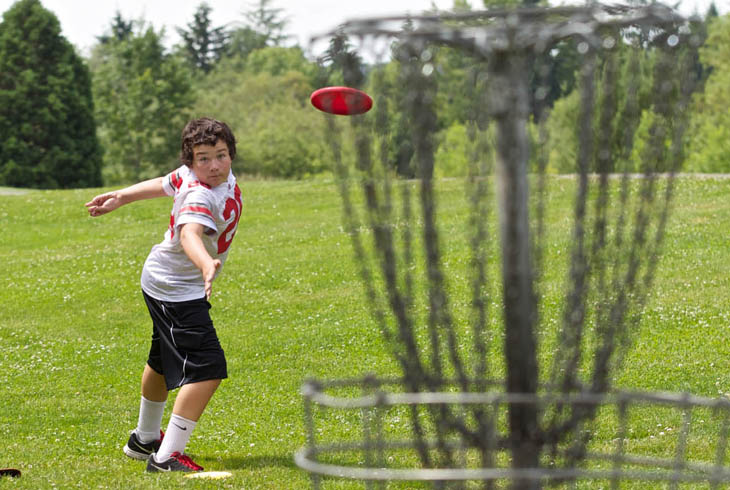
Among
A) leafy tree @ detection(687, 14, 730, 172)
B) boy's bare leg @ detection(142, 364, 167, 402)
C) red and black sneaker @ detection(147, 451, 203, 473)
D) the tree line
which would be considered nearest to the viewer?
red and black sneaker @ detection(147, 451, 203, 473)

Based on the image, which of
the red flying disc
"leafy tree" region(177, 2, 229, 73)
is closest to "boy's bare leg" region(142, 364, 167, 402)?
the red flying disc

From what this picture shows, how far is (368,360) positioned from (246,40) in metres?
93.4

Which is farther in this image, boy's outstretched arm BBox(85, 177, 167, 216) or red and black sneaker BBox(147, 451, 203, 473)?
boy's outstretched arm BBox(85, 177, 167, 216)

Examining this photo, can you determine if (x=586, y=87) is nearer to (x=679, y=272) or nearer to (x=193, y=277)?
(x=193, y=277)

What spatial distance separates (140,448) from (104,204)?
A: 1483mm

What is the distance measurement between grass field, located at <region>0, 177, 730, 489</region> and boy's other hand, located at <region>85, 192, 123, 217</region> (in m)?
1.50

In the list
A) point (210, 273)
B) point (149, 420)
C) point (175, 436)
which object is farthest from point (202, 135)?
point (149, 420)

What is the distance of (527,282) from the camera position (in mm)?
→ 1995

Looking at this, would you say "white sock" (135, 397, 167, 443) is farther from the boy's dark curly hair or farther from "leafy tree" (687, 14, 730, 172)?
"leafy tree" (687, 14, 730, 172)

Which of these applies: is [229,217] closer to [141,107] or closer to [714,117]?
[714,117]

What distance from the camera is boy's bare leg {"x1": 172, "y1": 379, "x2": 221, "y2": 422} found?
4.77 meters

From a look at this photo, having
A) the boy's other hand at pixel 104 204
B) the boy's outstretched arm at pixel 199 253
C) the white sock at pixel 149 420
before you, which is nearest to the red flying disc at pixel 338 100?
the boy's outstretched arm at pixel 199 253

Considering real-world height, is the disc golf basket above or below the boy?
above

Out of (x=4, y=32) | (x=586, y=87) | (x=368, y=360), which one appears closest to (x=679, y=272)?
(x=368, y=360)
